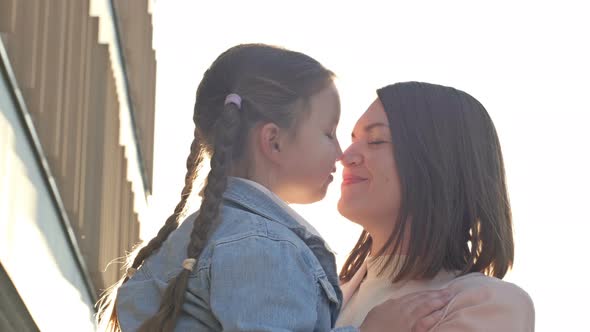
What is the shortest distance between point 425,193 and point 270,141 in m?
0.60

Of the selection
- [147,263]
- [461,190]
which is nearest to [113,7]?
[461,190]

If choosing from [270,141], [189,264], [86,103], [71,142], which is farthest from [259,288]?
[86,103]

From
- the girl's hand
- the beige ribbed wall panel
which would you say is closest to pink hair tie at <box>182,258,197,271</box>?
the girl's hand

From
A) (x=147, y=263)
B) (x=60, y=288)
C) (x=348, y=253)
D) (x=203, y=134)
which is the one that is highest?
(x=203, y=134)

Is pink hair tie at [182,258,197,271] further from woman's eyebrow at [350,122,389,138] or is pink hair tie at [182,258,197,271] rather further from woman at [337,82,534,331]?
woman's eyebrow at [350,122,389,138]

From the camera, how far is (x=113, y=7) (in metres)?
7.02

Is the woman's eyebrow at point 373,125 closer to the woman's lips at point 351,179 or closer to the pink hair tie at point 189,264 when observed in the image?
the woman's lips at point 351,179

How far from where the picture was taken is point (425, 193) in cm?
373

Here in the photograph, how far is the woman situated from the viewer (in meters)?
3.72

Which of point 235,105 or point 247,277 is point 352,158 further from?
point 247,277

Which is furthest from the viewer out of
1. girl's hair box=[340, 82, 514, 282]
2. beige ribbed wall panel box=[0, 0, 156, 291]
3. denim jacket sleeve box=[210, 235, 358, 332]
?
beige ribbed wall panel box=[0, 0, 156, 291]

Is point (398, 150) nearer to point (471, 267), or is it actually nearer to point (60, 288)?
point (471, 267)

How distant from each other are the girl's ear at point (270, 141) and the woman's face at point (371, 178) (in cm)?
49

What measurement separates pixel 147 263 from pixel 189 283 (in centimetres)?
22
